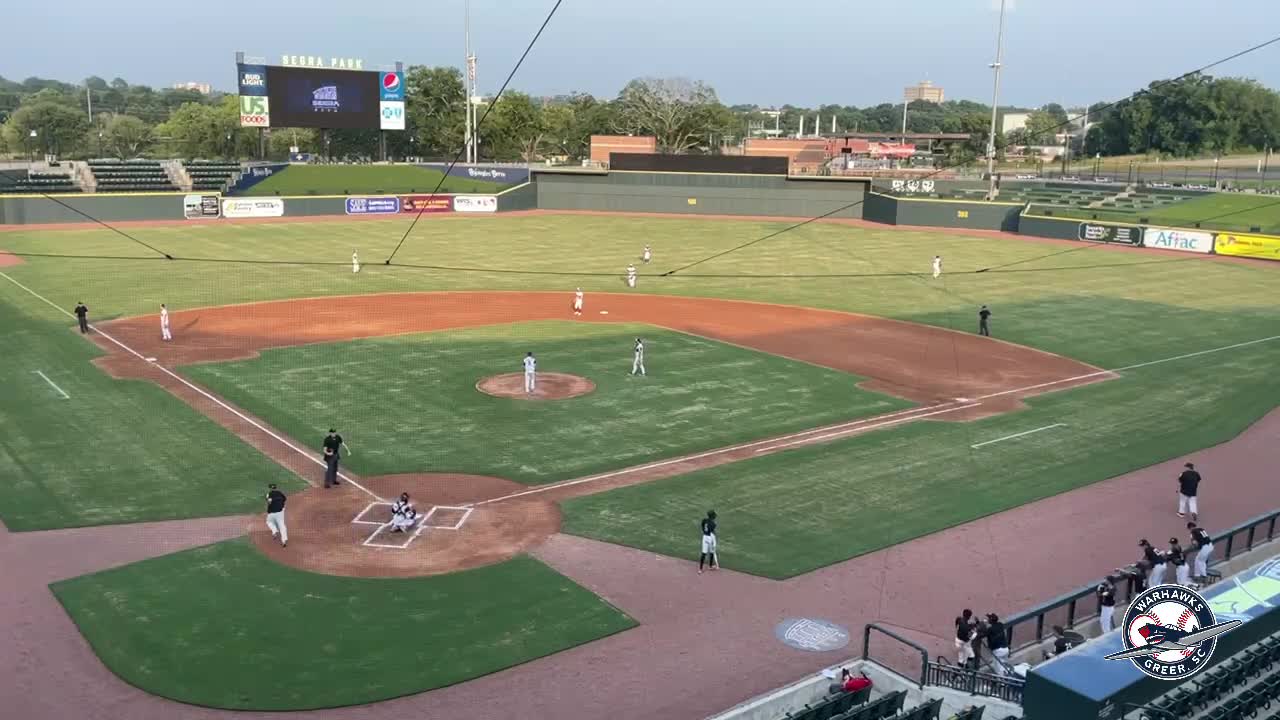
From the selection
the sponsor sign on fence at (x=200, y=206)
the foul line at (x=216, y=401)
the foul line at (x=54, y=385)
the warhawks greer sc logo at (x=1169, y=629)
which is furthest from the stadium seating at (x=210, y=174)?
the warhawks greer sc logo at (x=1169, y=629)

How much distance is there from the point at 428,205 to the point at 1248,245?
5667 cm

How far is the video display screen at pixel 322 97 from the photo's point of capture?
7838cm

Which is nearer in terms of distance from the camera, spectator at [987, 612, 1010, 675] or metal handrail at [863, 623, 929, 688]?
metal handrail at [863, 623, 929, 688]

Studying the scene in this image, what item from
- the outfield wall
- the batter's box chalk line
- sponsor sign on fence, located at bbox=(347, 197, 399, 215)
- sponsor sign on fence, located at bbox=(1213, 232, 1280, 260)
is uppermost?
the outfield wall

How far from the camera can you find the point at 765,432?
84.2 feet

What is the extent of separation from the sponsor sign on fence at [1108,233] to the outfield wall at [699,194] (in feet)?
61.2

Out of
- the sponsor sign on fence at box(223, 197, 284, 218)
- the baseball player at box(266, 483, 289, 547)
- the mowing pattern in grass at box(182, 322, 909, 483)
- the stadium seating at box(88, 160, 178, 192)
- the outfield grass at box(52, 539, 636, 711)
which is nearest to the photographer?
the outfield grass at box(52, 539, 636, 711)

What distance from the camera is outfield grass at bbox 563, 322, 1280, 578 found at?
19.0m

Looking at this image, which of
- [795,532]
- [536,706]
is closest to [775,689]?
[536,706]

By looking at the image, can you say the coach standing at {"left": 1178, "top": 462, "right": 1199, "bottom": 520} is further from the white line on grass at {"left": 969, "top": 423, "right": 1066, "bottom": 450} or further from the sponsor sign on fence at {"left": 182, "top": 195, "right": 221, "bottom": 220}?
the sponsor sign on fence at {"left": 182, "top": 195, "right": 221, "bottom": 220}

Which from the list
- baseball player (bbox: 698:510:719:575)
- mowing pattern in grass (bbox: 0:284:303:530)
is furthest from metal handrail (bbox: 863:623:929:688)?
mowing pattern in grass (bbox: 0:284:303:530)

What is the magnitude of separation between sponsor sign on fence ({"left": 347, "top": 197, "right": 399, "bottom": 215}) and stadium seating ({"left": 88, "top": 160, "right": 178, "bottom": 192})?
12243mm

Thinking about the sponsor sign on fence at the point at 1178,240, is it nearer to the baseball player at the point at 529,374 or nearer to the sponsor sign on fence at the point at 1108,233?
the sponsor sign on fence at the point at 1108,233

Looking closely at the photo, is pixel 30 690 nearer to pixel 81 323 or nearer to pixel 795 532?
pixel 795 532
